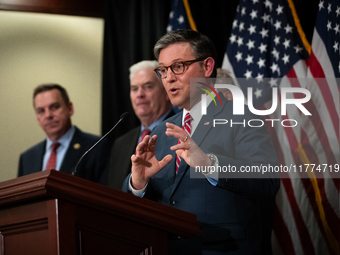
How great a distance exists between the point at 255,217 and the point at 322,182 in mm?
1508

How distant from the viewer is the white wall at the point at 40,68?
421 centimetres

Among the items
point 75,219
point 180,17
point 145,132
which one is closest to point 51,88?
point 145,132

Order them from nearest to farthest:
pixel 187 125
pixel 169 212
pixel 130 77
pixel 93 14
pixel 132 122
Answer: pixel 169 212 → pixel 187 125 → pixel 130 77 → pixel 132 122 → pixel 93 14

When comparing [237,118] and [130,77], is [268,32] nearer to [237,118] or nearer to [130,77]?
[130,77]

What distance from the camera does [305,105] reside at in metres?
3.20

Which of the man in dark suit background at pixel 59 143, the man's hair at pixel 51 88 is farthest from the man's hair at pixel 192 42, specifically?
the man's hair at pixel 51 88

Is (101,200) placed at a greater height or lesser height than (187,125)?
lesser

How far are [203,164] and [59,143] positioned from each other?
8.56ft

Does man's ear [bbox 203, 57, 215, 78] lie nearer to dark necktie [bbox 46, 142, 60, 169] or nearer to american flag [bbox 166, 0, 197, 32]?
american flag [bbox 166, 0, 197, 32]

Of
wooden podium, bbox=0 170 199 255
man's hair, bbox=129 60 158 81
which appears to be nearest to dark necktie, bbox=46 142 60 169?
man's hair, bbox=129 60 158 81

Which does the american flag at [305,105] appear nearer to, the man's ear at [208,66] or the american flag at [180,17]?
the american flag at [180,17]

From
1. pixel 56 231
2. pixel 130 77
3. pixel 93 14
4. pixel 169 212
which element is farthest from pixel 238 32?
pixel 56 231

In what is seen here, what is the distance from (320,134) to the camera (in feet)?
10.2

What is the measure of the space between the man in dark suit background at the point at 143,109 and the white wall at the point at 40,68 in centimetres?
90
